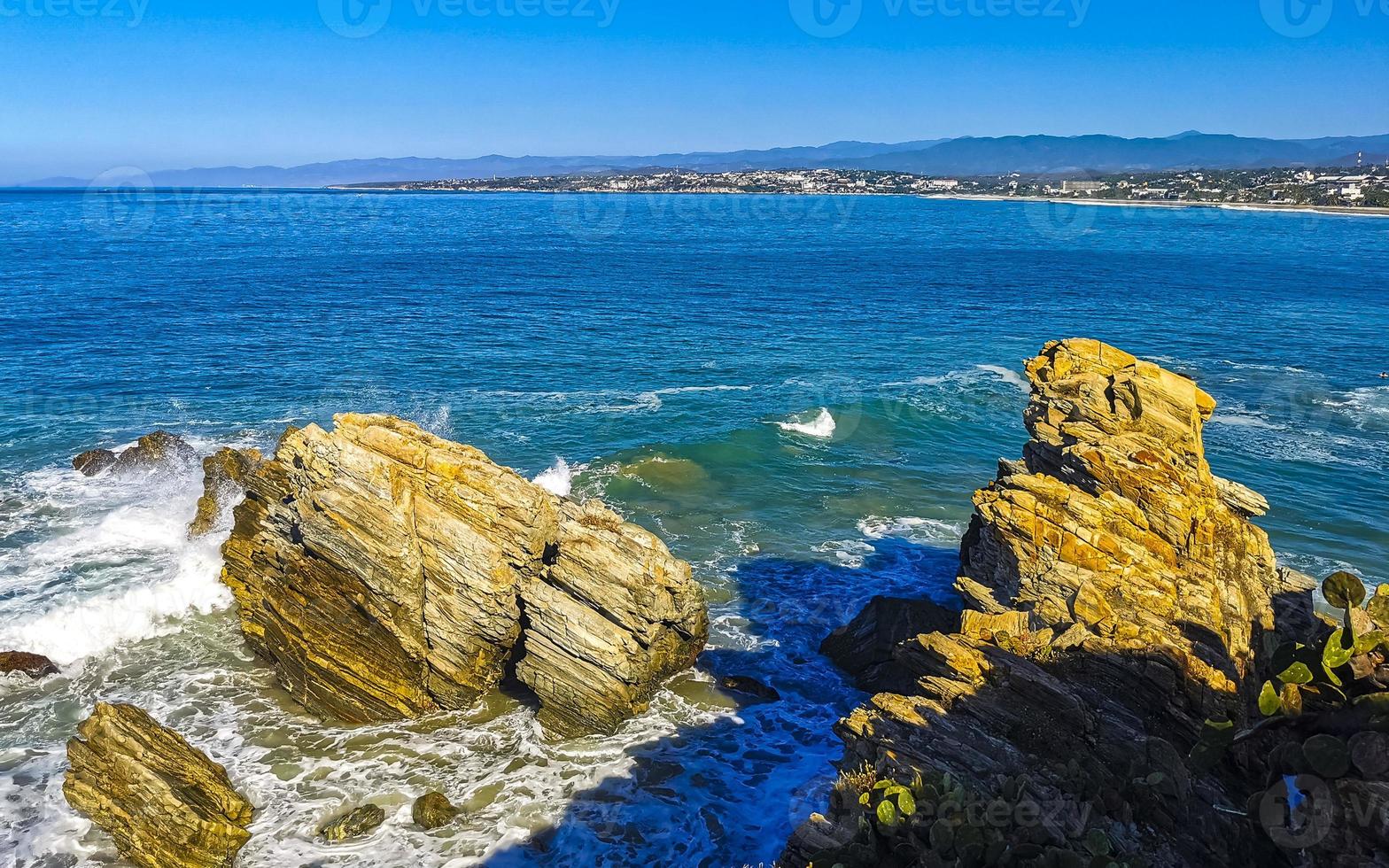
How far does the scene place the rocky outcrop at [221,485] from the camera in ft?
101

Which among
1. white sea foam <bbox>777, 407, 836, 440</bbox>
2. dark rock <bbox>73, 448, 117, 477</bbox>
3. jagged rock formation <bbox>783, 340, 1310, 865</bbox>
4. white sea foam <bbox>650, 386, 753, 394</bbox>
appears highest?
jagged rock formation <bbox>783, 340, 1310, 865</bbox>

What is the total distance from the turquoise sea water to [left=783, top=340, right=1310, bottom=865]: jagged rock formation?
4942 mm

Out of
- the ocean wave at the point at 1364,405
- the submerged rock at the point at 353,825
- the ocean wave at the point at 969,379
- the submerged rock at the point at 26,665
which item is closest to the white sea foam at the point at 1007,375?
the ocean wave at the point at 969,379

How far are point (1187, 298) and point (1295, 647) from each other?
86665 mm

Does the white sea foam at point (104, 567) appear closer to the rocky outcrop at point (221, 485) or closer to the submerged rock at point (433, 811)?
the rocky outcrop at point (221, 485)

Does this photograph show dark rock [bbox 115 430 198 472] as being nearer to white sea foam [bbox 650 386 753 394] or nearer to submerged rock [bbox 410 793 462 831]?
white sea foam [bbox 650 386 753 394]

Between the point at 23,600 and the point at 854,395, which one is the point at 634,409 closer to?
the point at 854,395

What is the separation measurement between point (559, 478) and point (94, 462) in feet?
63.3

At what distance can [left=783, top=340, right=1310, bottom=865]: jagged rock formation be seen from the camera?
12.1 meters

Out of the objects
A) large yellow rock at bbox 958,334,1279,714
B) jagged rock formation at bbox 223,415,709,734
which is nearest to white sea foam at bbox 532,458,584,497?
jagged rock formation at bbox 223,415,709,734

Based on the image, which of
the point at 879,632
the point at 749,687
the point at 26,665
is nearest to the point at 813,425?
the point at 879,632

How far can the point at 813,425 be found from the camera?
44719 mm

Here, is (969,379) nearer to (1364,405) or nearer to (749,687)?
(1364,405)

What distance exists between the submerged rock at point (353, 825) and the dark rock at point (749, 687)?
30.0 ft
